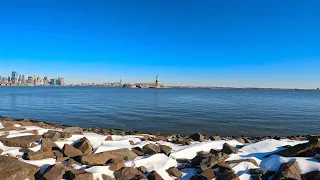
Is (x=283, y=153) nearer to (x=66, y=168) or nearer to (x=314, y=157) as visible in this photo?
(x=314, y=157)

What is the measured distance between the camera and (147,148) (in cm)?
950

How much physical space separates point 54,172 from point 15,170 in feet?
3.60

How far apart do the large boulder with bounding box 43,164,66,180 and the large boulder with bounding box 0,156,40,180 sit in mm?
445

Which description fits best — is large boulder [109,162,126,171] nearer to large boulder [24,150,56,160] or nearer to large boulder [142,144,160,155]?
large boulder [142,144,160,155]

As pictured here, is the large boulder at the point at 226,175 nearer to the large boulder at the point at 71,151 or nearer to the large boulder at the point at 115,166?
the large boulder at the point at 115,166

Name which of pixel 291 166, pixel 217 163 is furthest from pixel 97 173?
pixel 291 166

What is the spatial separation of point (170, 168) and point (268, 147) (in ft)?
16.1

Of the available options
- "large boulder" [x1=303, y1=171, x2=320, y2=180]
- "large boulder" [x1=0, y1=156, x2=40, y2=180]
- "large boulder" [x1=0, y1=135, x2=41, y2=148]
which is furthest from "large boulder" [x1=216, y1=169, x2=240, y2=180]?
"large boulder" [x1=0, y1=135, x2=41, y2=148]

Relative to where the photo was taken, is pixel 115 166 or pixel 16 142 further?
pixel 16 142

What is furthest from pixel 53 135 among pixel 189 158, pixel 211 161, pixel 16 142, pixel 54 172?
pixel 211 161

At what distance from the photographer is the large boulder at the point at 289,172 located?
6.89m

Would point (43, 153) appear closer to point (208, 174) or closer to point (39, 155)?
point (39, 155)

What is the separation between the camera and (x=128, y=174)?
283 inches

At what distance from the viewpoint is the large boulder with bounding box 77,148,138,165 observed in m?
7.88
